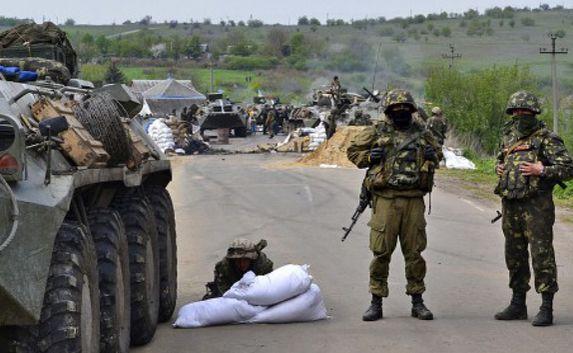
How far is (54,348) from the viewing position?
20.7 feet

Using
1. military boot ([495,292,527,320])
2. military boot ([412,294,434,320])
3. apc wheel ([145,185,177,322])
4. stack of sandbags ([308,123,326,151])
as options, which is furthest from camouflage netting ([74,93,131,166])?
stack of sandbags ([308,123,326,151])

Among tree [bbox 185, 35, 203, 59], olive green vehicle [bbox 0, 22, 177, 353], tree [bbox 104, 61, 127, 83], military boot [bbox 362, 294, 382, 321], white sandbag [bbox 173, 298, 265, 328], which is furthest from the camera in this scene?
tree [bbox 185, 35, 203, 59]

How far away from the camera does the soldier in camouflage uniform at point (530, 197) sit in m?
10.1

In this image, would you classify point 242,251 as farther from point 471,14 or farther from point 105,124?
point 471,14

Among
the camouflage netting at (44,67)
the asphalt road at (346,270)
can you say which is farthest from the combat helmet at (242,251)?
the camouflage netting at (44,67)

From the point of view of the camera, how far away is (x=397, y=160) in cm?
1020

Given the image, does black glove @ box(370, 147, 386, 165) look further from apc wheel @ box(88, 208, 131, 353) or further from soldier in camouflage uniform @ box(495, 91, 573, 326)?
apc wheel @ box(88, 208, 131, 353)

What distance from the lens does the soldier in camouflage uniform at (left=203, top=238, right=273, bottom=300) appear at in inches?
422

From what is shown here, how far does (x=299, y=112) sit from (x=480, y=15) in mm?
113165

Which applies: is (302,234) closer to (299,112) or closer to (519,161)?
(519,161)

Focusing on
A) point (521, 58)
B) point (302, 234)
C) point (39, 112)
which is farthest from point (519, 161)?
point (521, 58)

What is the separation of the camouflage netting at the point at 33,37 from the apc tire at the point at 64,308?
5.83m

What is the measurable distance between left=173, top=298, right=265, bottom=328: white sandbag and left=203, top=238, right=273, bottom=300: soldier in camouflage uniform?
423 mm

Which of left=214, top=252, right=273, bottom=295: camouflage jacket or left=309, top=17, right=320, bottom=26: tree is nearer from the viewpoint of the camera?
left=214, top=252, right=273, bottom=295: camouflage jacket
